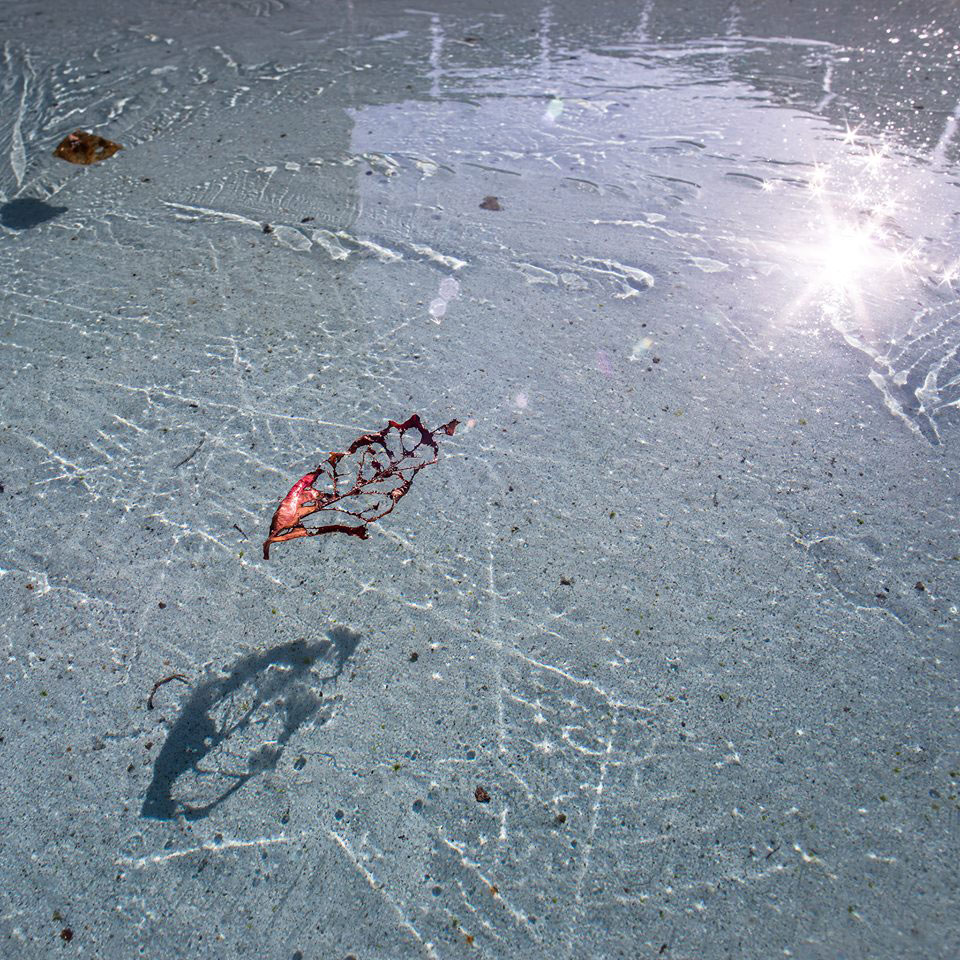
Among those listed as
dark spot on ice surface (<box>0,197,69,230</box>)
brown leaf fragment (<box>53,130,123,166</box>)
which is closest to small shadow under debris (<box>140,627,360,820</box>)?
dark spot on ice surface (<box>0,197,69,230</box>)

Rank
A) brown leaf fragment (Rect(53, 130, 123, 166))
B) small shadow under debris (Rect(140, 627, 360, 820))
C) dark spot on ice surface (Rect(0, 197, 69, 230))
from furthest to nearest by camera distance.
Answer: brown leaf fragment (Rect(53, 130, 123, 166))
dark spot on ice surface (Rect(0, 197, 69, 230))
small shadow under debris (Rect(140, 627, 360, 820))

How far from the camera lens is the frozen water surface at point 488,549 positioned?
1.30m

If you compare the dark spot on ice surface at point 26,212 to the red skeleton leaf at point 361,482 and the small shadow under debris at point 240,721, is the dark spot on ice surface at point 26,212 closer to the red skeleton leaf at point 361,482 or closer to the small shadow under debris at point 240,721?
the red skeleton leaf at point 361,482

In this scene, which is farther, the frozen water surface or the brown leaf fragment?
the brown leaf fragment

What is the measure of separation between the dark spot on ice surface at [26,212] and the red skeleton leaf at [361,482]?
1750 millimetres

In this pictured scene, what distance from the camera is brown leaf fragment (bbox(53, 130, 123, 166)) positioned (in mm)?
3229

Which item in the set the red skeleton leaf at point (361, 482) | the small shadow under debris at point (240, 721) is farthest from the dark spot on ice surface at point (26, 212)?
the small shadow under debris at point (240, 721)

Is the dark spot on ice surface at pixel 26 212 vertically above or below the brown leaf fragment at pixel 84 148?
below

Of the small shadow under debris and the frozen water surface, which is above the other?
the frozen water surface

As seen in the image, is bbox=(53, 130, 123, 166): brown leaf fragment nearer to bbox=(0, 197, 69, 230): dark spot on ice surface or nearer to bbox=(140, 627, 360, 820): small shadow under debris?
bbox=(0, 197, 69, 230): dark spot on ice surface

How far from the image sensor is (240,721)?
151 cm

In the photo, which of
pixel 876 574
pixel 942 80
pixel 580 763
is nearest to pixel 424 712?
pixel 580 763

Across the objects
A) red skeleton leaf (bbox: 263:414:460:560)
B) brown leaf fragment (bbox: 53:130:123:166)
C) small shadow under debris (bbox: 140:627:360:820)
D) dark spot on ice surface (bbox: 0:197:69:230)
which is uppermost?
brown leaf fragment (bbox: 53:130:123:166)

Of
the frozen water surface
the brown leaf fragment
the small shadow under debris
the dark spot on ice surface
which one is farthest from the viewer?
the brown leaf fragment
